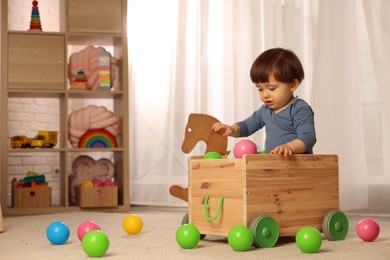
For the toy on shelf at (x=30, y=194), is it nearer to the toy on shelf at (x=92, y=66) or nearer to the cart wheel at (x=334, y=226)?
the toy on shelf at (x=92, y=66)

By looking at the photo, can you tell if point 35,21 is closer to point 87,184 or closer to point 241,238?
point 87,184

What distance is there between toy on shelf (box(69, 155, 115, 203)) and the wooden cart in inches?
65.1

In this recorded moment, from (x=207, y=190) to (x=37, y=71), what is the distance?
1.85 metres

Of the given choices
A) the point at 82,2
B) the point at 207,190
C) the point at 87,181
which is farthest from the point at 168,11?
the point at 207,190

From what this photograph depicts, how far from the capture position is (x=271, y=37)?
3.59 meters

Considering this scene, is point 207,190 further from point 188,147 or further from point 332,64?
point 332,64

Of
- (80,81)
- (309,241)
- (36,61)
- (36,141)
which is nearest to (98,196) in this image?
(36,141)

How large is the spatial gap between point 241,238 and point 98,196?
6.38 feet

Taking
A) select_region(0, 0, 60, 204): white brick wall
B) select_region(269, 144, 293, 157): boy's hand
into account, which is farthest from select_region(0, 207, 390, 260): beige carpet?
select_region(0, 0, 60, 204): white brick wall

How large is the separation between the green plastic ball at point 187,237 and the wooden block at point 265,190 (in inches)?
5.7

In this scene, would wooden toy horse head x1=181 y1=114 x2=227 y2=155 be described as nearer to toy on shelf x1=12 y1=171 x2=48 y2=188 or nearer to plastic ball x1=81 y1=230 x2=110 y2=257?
plastic ball x1=81 y1=230 x2=110 y2=257

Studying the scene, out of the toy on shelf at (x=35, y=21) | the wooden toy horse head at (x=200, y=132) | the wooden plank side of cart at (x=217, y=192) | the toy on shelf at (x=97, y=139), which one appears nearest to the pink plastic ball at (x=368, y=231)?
the wooden plank side of cart at (x=217, y=192)

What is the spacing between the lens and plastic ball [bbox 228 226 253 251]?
6.15ft

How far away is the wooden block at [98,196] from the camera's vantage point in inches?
144
